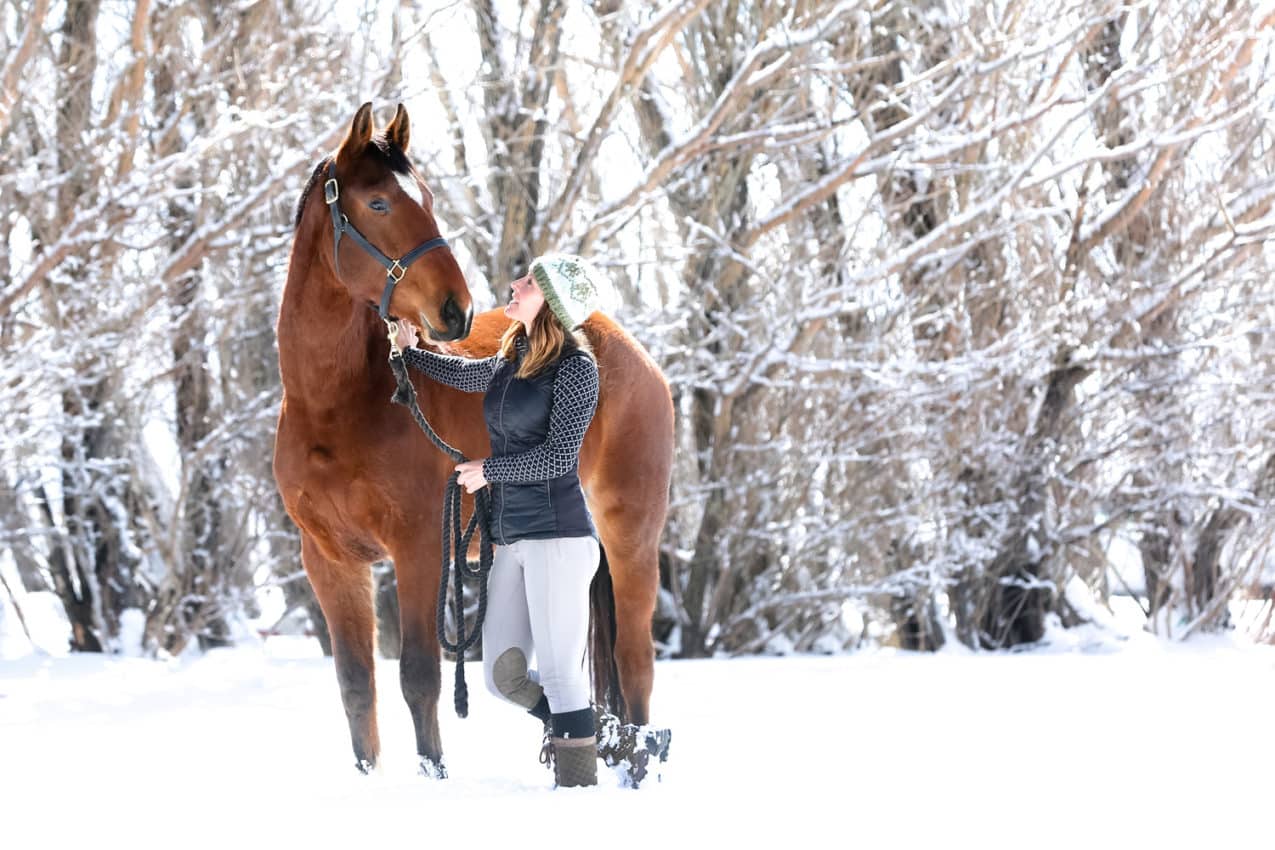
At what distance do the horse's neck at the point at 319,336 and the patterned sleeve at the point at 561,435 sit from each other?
1.79 ft

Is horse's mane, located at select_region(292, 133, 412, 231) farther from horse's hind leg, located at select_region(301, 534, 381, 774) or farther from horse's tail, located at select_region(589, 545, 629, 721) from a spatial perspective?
horse's tail, located at select_region(589, 545, 629, 721)

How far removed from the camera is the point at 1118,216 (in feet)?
30.0

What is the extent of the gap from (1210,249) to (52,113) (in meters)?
8.01

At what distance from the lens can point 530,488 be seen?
3416 mm

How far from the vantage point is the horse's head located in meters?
3.33

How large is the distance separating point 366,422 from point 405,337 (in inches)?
10.9

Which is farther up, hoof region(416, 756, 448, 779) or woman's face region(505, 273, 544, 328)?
woman's face region(505, 273, 544, 328)

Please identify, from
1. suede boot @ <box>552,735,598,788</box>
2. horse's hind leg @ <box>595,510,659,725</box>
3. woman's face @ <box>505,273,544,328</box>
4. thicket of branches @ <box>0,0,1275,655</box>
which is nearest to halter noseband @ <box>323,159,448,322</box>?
woman's face @ <box>505,273,544,328</box>

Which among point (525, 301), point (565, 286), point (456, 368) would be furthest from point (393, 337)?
point (565, 286)

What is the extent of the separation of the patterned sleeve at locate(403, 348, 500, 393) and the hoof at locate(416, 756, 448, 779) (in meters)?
1.06

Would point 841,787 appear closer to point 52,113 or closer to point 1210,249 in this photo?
point 52,113

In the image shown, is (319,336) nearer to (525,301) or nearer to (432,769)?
(525,301)

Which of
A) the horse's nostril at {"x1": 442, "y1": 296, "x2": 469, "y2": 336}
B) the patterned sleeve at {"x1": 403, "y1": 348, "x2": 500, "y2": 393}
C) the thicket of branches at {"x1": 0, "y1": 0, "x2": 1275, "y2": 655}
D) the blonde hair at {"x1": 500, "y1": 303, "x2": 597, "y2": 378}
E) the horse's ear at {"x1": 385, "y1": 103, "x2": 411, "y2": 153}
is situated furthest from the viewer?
the thicket of branches at {"x1": 0, "y1": 0, "x2": 1275, "y2": 655}

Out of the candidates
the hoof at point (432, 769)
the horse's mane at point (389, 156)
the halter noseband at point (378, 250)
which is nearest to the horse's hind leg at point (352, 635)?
the hoof at point (432, 769)
